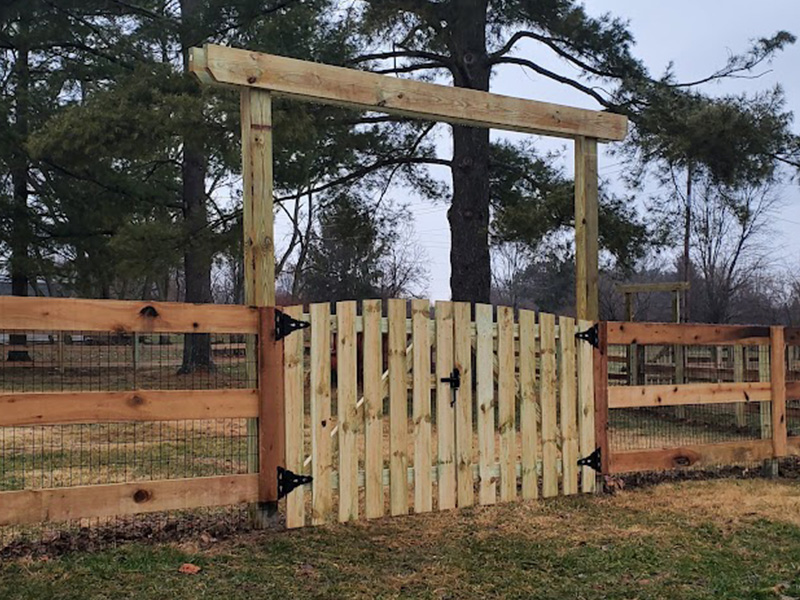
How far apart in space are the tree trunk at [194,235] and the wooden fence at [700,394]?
6139mm

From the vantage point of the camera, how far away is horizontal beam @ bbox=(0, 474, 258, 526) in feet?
11.2

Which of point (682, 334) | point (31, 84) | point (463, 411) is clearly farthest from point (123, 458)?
point (31, 84)

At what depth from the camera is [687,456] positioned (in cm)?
529

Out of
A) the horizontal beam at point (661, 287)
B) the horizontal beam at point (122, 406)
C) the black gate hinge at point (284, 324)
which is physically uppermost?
the horizontal beam at point (661, 287)

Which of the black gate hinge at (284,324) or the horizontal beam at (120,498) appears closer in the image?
the horizontal beam at (120,498)

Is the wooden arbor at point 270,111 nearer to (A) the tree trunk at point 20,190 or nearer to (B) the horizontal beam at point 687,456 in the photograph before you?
(B) the horizontal beam at point 687,456

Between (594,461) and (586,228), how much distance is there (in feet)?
5.43

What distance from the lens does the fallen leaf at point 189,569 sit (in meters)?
3.30

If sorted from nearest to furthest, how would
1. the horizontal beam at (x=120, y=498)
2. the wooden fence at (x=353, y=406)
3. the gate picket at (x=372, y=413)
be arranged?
the horizontal beam at (x=120, y=498) < the wooden fence at (x=353, y=406) < the gate picket at (x=372, y=413)

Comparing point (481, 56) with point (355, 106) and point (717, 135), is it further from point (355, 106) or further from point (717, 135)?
point (355, 106)

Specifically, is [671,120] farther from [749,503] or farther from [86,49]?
[86,49]

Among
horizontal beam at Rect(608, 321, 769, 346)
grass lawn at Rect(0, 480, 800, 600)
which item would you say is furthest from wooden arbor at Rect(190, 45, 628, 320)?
grass lawn at Rect(0, 480, 800, 600)

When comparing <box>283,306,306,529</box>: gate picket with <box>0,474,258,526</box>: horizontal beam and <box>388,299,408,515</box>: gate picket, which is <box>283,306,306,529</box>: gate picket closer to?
<box>0,474,258,526</box>: horizontal beam

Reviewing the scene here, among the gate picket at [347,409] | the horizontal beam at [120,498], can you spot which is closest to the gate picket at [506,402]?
the gate picket at [347,409]
